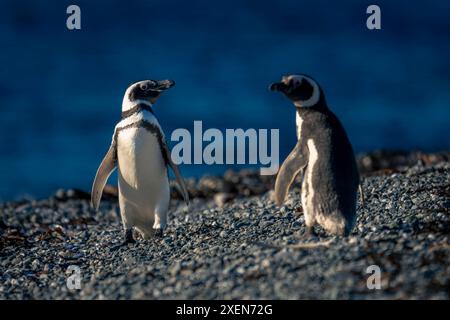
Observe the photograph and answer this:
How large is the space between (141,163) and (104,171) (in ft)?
1.54

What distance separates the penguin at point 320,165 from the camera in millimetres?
6406

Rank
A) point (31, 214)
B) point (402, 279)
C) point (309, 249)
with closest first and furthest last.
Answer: point (402, 279) < point (309, 249) < point (31, 214)

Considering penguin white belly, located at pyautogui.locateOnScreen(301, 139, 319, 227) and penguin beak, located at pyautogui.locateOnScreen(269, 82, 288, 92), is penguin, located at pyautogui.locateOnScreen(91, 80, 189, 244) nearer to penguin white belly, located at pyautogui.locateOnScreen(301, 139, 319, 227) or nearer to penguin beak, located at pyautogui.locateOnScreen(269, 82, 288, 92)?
penguin beak, located at pyautogui.locateOnScreen(269, 82, 288, 92)

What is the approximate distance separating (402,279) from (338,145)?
1628mm

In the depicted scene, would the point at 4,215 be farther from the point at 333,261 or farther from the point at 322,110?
the point at 333,261

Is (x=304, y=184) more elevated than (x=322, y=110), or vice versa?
(x=322, y=110)

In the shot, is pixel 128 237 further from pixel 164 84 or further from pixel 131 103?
pixel 164 84

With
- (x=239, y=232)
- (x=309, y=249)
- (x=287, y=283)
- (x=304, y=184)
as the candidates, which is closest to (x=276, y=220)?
(x=239, y=232)

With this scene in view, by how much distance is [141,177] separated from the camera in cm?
792

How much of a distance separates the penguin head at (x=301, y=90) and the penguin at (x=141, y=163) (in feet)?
5.18

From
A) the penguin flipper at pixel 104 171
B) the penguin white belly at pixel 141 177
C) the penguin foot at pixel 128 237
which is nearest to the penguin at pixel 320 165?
the penguin white belly at pixel 141 177

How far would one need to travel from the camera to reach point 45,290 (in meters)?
6.06

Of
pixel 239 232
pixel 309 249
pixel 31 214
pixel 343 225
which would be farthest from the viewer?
→ pixel 31 214

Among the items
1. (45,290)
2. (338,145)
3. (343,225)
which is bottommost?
(45,290)
